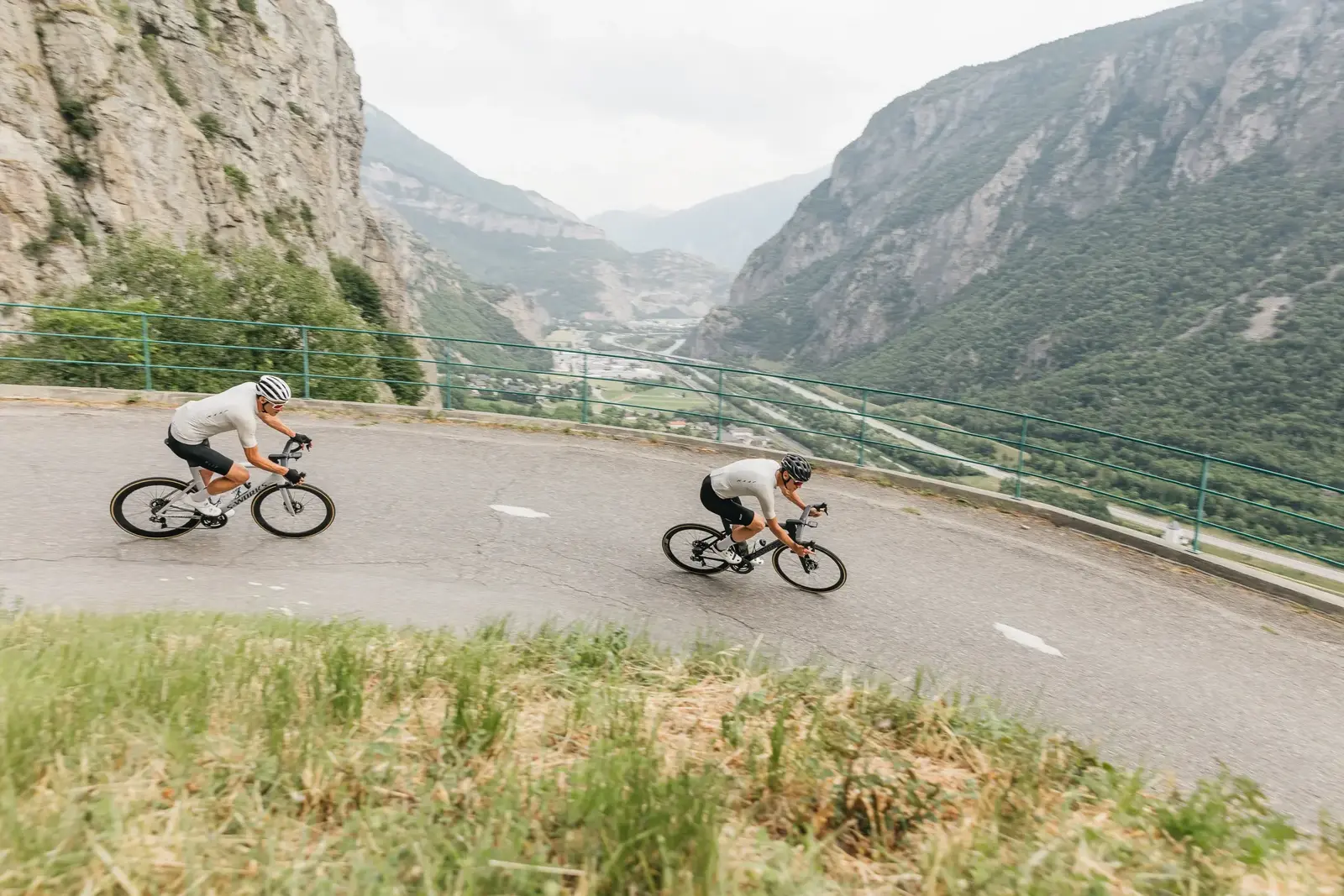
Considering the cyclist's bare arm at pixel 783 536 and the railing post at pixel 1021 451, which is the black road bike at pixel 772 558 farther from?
the railing post at pixel 1021 451

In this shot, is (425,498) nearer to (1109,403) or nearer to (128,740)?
(128,740)

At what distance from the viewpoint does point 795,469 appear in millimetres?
7414

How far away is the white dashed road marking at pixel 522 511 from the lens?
9.48m

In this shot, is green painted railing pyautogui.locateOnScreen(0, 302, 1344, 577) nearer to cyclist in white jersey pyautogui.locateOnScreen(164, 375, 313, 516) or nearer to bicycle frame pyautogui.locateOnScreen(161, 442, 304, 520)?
bicycle frame pyautogui.locateOnScreen(161, 442, 304, 520)

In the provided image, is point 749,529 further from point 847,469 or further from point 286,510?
point 847,469

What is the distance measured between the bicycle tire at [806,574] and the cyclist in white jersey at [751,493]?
31cm

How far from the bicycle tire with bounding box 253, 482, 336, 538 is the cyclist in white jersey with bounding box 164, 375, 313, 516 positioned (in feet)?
0.92

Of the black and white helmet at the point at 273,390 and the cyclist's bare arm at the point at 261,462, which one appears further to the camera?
the cyclist's bare arm at the point at 261,462

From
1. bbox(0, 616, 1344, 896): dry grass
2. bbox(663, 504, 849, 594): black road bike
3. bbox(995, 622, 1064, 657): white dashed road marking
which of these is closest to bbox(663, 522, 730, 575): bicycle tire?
bbox(663, 504, 849, 594): black road bike

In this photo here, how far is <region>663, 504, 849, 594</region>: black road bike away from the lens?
7898mm

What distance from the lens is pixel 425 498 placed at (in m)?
9.76

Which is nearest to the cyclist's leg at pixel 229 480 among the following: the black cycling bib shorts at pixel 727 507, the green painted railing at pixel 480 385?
the green painted railing at pixel 480 385

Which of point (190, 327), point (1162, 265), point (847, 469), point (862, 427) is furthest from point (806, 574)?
point (1162, 265)

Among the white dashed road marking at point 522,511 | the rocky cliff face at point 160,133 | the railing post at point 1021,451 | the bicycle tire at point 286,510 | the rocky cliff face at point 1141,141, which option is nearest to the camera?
the bicycle tire at point 286,510
